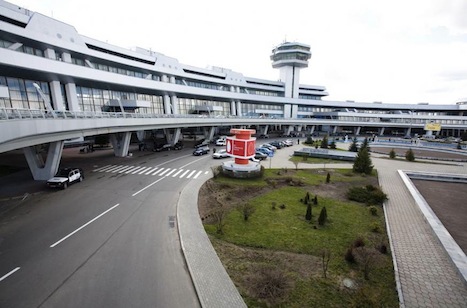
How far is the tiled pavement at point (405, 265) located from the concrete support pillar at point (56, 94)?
34145 mm

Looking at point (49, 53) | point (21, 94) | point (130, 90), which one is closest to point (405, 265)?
point (21, 94)

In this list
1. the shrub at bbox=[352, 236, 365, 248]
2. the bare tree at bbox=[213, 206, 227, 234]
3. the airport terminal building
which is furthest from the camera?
the airport terminal building

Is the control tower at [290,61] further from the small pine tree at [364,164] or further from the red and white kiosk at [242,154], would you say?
the red and white kiosk at [242,154]

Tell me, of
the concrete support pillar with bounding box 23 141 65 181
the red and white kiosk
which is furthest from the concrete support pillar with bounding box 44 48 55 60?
the red and white kiosk

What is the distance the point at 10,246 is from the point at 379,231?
67.7 ft

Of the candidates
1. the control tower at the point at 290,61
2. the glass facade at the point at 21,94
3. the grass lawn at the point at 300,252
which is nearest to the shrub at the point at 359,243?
the grass lawn at the point at 300,252

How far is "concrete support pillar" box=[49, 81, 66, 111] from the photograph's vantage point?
3696 centimetres

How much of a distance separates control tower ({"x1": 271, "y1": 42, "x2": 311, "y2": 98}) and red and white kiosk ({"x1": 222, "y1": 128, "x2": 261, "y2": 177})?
79.9 m

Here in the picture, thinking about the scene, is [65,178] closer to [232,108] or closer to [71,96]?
[71,96]

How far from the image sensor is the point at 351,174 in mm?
27359

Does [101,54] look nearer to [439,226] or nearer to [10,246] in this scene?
[10,246]

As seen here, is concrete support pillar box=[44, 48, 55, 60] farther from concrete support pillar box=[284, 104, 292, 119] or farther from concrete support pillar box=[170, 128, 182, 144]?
concrete support pillar box=[284, 104, 292, 119]

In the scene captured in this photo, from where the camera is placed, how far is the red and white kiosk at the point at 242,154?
24952 millimetres

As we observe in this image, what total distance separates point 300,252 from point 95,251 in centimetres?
1051
